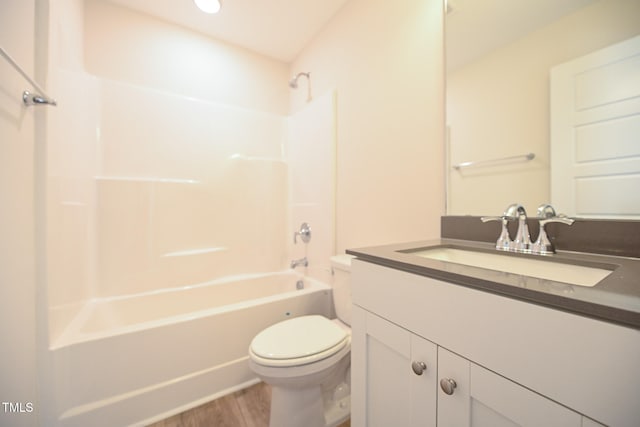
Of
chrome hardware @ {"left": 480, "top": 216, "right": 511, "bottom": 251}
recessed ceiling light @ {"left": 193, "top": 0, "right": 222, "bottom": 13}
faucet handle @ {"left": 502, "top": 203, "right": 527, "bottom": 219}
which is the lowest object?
chrome hardware @ {"left": 480, "top": 216, "right": 511, "bottom": 251}

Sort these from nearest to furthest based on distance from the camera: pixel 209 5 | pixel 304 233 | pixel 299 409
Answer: pixel 299 409 → pixel 209 5 → pixel 304 233

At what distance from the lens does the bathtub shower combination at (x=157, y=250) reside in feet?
3.76

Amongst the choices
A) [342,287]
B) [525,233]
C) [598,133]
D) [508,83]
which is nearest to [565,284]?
[525,233]

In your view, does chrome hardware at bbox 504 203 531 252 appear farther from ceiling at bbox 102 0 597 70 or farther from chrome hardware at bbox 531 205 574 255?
ceiling at bbox 102 0 597 70

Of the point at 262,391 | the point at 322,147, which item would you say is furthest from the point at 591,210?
the point at 262,391

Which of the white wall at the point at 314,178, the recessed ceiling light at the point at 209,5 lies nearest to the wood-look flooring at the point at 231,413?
the white wall at the point at 314,178

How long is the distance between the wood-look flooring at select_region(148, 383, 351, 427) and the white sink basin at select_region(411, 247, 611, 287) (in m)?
→ 0.99

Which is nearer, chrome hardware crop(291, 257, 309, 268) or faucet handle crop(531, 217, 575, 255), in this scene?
faucet handle crop(531, 217, 575, 255)

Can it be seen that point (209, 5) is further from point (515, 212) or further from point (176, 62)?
point (515, 212)

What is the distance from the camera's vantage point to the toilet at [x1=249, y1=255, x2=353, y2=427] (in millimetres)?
1003

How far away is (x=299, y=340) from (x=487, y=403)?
78 centimetres

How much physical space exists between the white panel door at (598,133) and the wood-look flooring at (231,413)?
1385mm

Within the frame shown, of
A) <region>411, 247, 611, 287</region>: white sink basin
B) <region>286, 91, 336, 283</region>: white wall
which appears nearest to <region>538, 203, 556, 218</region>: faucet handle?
<region>411, 247, 611, 287</region>: white sink basin

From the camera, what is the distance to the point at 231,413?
1256 mm
